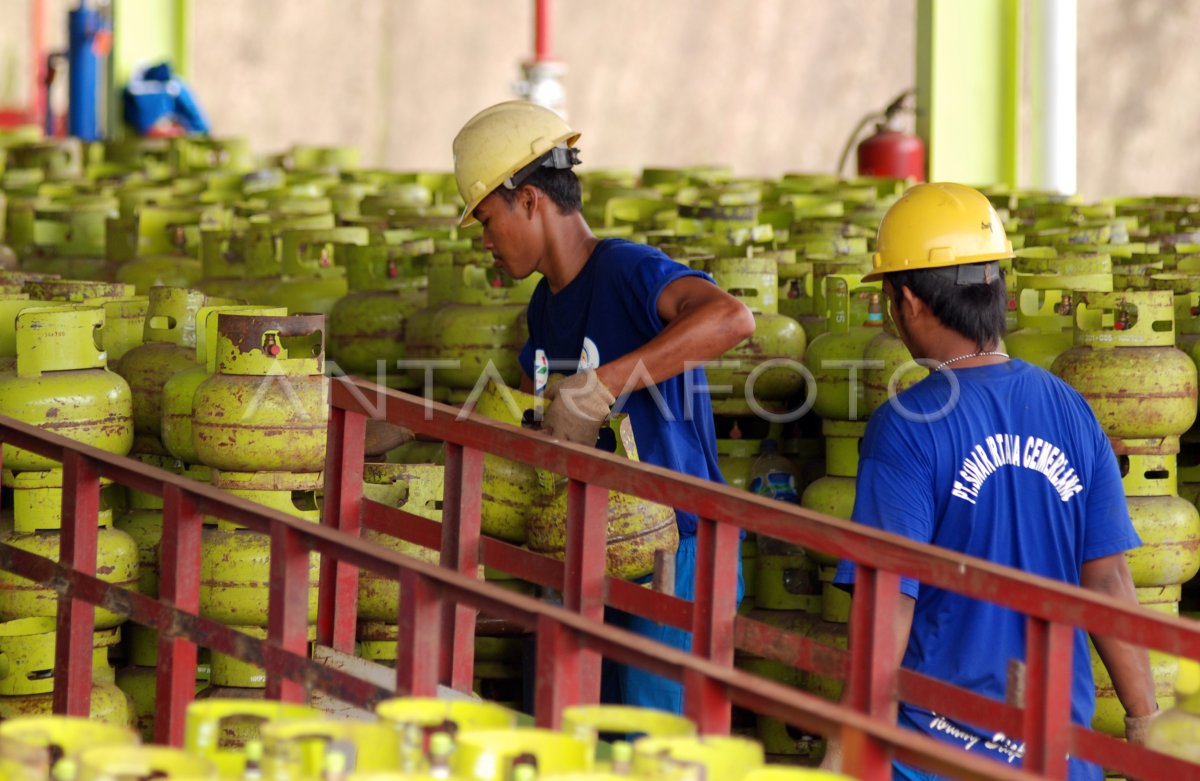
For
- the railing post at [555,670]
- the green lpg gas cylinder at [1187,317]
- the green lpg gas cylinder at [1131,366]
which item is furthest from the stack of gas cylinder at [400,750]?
the green lpg gas cylinder at [1187,317]

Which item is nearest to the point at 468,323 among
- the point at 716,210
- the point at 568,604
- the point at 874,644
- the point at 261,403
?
the point at 261,403

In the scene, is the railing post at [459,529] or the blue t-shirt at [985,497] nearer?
the blue t-shirt at [985,497]

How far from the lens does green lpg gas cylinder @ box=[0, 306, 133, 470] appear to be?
3.00 metres

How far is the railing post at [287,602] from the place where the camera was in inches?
85.6

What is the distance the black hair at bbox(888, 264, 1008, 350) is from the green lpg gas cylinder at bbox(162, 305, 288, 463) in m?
1.16

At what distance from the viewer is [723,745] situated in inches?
66.1

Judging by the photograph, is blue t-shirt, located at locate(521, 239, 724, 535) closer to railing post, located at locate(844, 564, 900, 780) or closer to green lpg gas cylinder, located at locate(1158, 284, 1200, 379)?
railing post, located at locate(844, 564, 900, 780)

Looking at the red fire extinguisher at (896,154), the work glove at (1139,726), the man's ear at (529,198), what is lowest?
the work glove at (1139,726)

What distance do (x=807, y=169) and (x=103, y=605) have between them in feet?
64.0

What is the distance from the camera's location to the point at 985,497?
250 centimetres

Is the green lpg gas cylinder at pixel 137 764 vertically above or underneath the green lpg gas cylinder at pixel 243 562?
underneath

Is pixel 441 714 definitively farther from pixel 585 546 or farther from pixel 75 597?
pixel 75 597

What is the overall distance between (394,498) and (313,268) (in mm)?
1342

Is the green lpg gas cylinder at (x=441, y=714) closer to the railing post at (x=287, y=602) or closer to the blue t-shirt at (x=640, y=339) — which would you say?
the railing post at (x=287, y=602)
